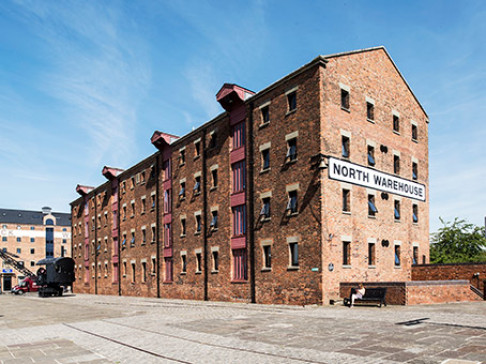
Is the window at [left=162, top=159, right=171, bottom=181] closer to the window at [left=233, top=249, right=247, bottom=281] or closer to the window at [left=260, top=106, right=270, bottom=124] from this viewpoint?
the window at [left=233, top=249, right=247, bottom=281]

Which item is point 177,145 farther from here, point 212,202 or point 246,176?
point 246,176

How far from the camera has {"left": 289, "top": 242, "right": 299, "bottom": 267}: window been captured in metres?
22.7

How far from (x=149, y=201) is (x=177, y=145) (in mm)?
6994

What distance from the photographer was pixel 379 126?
84.3ft

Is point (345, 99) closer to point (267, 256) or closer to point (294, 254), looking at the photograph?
point (294, 254)

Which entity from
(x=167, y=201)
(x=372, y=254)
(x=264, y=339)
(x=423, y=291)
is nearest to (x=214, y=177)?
(x=167, y=201)

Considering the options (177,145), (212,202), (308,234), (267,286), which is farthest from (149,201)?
(308,234)

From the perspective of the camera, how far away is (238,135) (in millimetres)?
28125

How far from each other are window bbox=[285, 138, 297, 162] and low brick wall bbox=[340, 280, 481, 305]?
6.80 metres

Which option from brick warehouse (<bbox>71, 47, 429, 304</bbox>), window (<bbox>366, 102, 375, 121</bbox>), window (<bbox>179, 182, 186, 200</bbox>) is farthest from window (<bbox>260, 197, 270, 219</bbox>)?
window (<bbox>179, 182, 186, 200</bbox>)

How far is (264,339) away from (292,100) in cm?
1530

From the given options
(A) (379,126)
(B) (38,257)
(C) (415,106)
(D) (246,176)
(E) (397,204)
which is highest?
(C) (415,106)

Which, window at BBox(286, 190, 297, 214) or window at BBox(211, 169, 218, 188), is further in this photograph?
window at BBox(211, 169, 218, 188)

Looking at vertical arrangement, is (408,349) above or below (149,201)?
below
